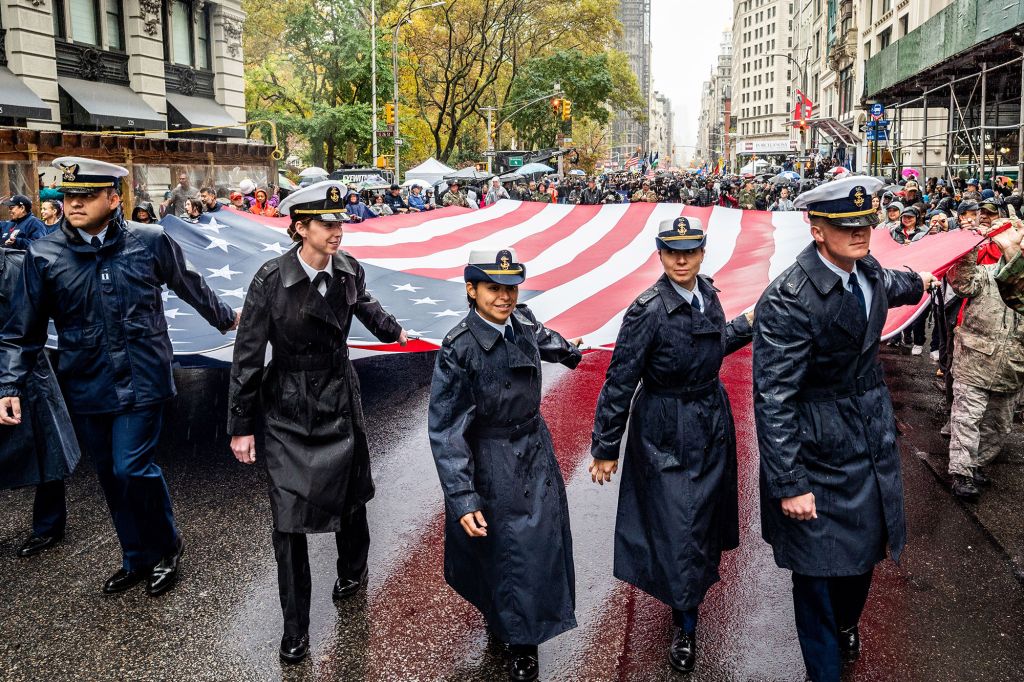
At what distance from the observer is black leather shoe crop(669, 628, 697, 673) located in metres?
3.78

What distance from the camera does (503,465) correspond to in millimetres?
3627

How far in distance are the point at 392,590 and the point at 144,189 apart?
15.5 m

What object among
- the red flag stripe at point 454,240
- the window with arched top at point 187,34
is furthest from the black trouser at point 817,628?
the window with arched top at point 187,34

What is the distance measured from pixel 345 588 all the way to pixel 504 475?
1360 millimetres

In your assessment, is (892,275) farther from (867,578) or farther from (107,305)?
(107,305)

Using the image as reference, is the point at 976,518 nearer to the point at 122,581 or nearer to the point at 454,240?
the point at 122,581

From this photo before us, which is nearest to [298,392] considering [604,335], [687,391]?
[687,391]

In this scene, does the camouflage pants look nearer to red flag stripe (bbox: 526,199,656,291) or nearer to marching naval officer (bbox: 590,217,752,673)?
marching naval officer (bbox: 590,217,752,673)

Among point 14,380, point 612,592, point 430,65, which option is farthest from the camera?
point 430,65

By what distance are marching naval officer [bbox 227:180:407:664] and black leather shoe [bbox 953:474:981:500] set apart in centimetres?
397

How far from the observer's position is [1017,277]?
17.1ft

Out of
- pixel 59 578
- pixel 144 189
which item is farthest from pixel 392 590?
pixel 144 189

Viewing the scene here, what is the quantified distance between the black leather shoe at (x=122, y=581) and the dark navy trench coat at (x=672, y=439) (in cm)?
250

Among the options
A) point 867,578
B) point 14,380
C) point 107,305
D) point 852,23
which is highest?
point 852,23
